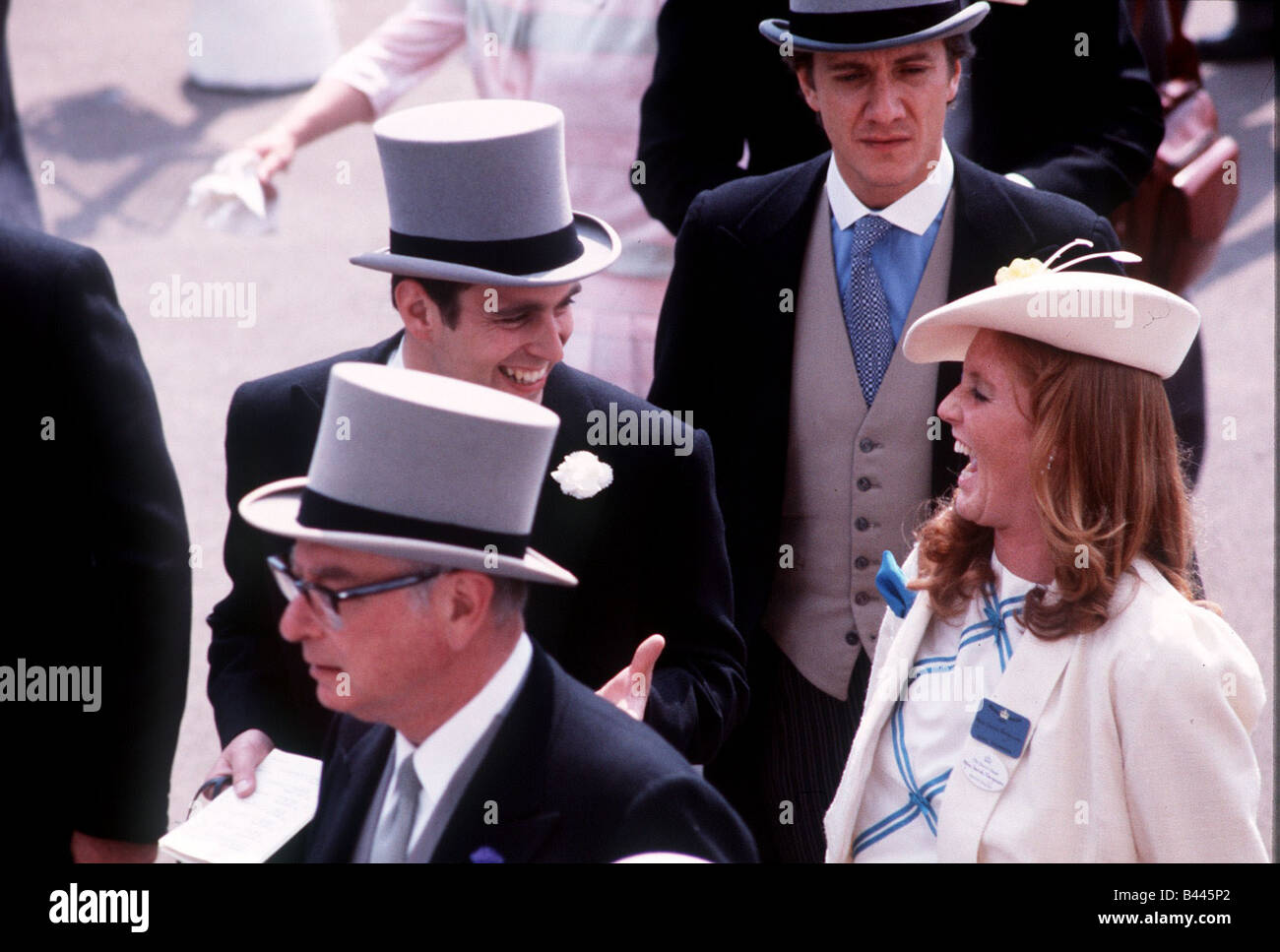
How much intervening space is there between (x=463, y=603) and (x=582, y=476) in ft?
2.55

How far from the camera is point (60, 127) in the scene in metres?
10.0

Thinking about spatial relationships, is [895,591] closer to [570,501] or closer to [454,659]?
[570,501]

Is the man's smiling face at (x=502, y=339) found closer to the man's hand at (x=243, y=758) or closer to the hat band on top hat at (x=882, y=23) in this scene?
the man's hand at (x=243, y=758)

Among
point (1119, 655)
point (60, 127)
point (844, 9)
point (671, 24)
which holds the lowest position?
point (60, 127)

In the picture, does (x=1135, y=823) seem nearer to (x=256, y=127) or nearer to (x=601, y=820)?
(x=601, y=820)

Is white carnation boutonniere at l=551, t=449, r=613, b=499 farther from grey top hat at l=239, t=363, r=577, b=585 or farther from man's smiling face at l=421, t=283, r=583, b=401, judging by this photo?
grey top hat at l=239, t=363, r=577, b=585

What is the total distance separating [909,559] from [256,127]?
7.11 metres

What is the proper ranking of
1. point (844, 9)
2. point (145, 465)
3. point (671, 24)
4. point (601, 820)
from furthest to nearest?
1. point (671, 24)
2. point (844, 9)
3. point (145, 465)
4. point (601, 820)

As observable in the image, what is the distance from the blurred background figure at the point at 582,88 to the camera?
442 cm

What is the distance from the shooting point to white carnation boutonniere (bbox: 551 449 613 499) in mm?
3158

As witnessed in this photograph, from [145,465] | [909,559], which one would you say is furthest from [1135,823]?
[145,465]

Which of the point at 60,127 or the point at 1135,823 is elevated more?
the point at 1135,823

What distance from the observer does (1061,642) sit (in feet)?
9.50
